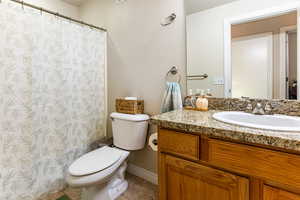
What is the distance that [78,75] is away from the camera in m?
1.86

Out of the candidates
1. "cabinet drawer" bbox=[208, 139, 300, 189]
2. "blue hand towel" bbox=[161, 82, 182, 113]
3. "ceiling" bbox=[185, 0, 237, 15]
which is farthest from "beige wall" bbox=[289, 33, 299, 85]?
"blue hand towel" bbox=[161, 82, 182, 113]

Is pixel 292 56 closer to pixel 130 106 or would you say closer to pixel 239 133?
pixel 239 133

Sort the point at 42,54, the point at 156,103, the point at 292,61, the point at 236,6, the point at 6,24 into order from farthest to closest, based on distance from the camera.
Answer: the point at 156,103 < the point at 42,54 < the point at 6,24 < the point at 236,6 < the point at 292,61

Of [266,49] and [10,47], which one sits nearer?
[266,49]

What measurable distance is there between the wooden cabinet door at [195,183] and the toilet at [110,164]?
0.52 m

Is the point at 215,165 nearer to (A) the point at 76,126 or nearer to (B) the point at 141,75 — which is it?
(B) the point at 141,75

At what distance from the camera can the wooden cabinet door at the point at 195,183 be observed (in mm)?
818

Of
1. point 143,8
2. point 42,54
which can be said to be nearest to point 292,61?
point 143,8

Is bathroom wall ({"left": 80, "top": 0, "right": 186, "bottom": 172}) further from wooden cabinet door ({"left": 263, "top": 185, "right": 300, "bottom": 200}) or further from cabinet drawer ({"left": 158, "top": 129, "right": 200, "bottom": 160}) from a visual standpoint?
wooden cabinet door ({"left": 263, "top": 185, "right": 300, "bottom": 200})

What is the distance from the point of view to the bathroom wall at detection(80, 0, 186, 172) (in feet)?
5.12

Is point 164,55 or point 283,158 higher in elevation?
point 164,55

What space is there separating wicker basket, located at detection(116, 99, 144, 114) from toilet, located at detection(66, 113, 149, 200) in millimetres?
57

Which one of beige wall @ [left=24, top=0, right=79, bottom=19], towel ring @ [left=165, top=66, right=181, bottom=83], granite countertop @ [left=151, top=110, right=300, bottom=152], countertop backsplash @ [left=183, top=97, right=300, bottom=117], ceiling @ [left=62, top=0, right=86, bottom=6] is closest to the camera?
granite countertop @ [left=151, top=110, right=300, bottom=152]

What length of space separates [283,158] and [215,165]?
29 centimetres
